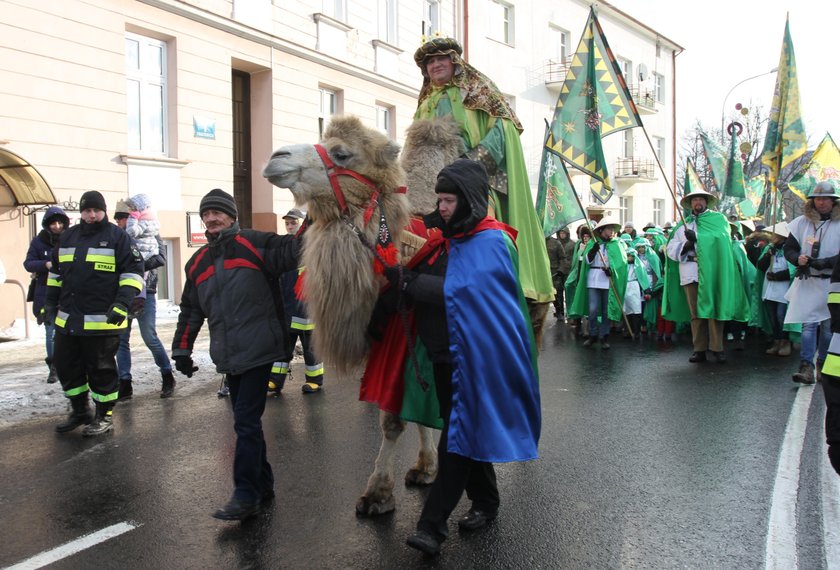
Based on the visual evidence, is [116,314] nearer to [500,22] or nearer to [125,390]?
[125,390]

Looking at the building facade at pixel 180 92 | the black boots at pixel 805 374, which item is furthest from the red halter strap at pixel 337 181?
the building facade at pixel 180 92

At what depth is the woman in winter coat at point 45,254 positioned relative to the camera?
773cm

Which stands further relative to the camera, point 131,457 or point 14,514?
point 131,457

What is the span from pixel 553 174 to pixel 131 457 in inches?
303

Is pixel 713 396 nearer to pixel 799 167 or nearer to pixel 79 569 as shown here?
pixel 799 167

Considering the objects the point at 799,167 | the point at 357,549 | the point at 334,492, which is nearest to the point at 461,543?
the point at 357,549

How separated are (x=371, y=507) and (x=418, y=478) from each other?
2.06 ft

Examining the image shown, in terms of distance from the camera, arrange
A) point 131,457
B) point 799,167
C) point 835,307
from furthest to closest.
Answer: point 799,167 → point 131,457 → point 835,307

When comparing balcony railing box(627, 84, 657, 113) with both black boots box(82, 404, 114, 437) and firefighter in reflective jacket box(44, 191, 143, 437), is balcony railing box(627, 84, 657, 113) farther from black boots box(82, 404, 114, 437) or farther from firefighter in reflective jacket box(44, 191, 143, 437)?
black boots box(82, 404, 114, 437)

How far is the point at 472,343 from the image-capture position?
332cm

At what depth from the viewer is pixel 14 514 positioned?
4.14m

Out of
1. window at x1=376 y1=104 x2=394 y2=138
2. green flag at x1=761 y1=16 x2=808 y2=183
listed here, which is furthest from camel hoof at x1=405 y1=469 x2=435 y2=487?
window at x1=376 y1=104 x2=394 y2=138

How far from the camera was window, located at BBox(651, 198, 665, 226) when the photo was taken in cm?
3630

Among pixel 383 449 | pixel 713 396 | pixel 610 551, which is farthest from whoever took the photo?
pixel 713 396
